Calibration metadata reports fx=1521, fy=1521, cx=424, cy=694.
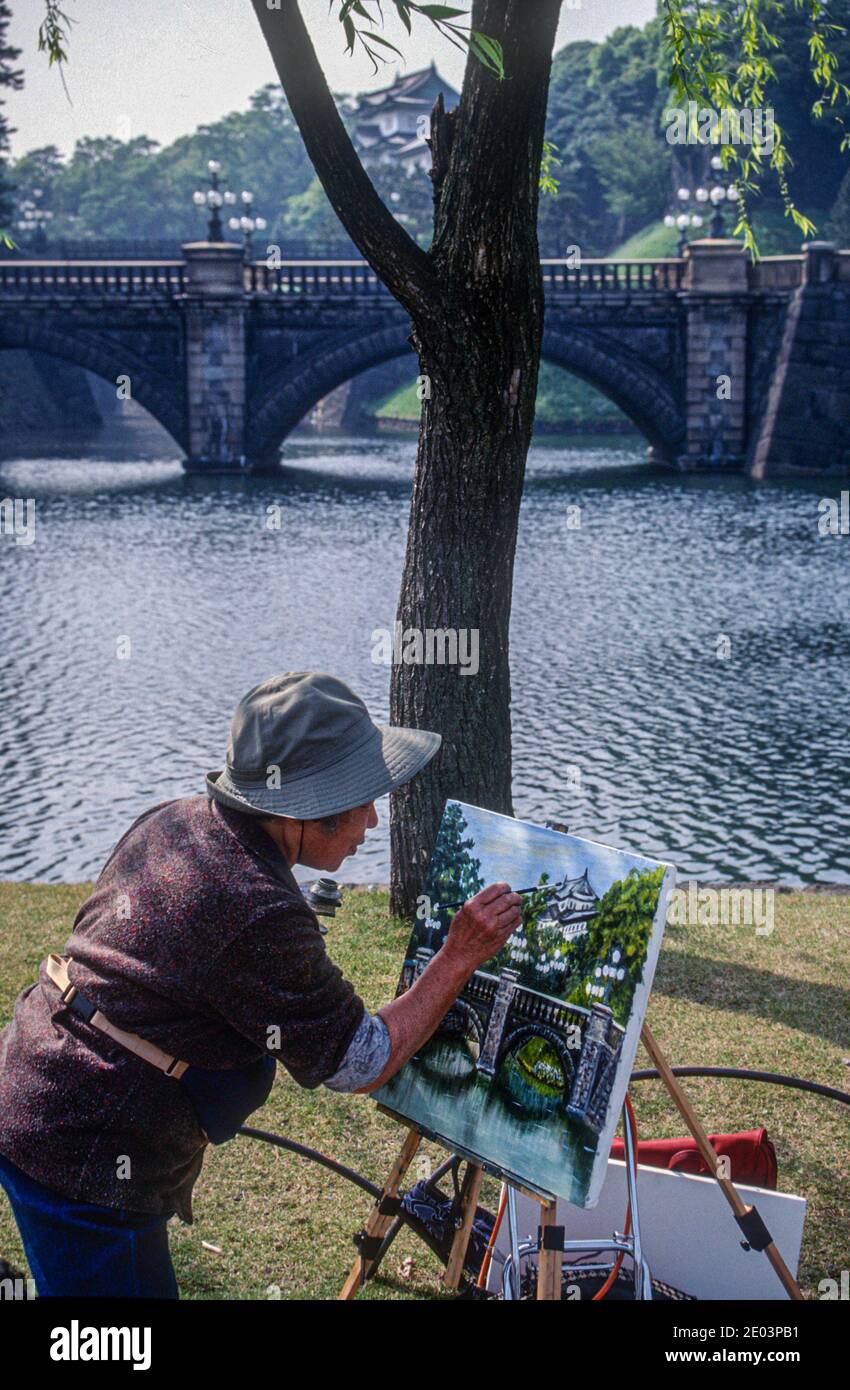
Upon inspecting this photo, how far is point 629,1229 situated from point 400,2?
3.61m

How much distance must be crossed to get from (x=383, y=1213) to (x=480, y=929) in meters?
1.07

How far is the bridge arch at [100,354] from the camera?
40.2 m

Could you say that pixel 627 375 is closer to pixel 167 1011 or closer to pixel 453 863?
pixel 453 863

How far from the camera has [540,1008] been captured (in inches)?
153

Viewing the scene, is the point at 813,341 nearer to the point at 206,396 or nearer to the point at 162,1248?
the point at 206,396

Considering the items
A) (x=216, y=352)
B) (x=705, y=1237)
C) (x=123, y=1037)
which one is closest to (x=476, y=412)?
(x=705, y=1237)

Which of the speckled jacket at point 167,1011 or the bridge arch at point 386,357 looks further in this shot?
the bridge arch at point 386,357

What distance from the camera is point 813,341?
125 ft

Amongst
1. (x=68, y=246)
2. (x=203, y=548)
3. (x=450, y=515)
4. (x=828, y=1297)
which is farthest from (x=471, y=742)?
(x=68, y=246)

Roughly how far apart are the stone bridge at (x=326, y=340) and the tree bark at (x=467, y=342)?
3295 cm

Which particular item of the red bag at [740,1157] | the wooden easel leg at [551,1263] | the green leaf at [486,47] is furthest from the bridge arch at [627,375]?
the wooden easel leg at [551,1263]

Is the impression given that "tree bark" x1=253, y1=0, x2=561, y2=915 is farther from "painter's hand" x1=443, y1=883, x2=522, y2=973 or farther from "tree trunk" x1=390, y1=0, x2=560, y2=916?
"painter's hand" x1=443, y1=883, x2=522, y2=973

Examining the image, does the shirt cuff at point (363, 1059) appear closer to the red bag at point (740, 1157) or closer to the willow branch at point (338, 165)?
the red bag at point (740, 1157)
